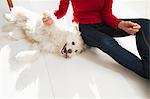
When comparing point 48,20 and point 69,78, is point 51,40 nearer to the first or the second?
point 48,20

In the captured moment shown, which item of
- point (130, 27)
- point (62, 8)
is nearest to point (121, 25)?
point (130, 27)

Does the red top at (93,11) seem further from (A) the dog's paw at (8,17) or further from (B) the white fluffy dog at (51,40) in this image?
(A) the dog's paw at (8,17)

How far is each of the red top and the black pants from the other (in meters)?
0.03

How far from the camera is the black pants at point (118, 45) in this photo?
47.1 inches

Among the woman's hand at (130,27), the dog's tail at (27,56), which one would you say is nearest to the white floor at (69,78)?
the dog's tail at (27,56)

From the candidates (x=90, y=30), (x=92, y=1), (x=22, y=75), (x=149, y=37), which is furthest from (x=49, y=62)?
(x=149, y=37)

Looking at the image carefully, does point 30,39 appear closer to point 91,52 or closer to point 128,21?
point 91,52

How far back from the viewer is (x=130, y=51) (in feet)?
4.42

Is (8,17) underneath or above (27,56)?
above

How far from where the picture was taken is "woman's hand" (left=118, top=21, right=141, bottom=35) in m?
1.24

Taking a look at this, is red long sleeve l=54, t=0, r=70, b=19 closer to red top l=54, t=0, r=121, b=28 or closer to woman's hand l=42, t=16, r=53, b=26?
red top l=54, t=0, r=121, b=28

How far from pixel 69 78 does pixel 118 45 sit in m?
0.30

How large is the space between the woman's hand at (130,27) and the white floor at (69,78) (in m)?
0.14

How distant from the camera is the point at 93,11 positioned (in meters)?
1.34
